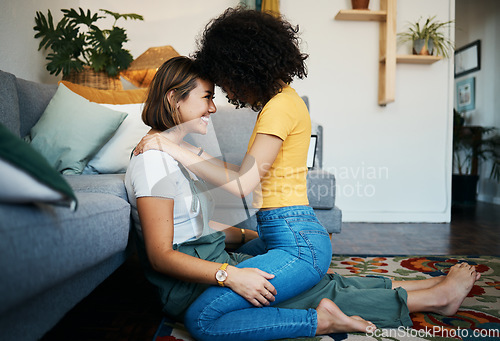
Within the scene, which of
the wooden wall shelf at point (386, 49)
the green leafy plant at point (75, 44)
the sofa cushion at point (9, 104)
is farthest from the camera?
the wooden wall shelf at point (386, 49)

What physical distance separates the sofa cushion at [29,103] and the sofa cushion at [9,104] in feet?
0.36

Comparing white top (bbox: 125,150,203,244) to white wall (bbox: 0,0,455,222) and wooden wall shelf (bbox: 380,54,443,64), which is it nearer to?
white wall (bbox: 0,0,455,222)

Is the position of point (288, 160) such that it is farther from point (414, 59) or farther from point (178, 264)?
point (414, 59)

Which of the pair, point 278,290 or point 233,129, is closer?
point 278,290

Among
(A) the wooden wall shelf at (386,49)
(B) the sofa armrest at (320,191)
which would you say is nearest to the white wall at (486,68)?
(A) the wooden wall shelf at (386,49)

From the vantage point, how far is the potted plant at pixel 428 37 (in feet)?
11.4

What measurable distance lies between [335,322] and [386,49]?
9.43 feet

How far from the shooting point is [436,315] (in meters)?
1.29

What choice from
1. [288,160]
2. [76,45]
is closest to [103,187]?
[288,160]

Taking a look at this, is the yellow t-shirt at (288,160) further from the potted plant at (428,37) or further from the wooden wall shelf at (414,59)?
the potted plant at (428,37)

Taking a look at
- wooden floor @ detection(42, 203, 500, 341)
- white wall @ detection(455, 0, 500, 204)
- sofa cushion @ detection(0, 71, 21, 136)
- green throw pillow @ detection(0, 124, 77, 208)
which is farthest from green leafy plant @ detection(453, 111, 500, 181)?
green throw pillow @ detection(0, 124, 77, 208)

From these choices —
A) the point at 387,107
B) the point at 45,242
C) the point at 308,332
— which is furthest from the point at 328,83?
the point at 45,242

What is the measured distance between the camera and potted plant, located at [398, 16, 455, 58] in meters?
3.48

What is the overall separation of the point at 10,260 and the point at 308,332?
81 cm
